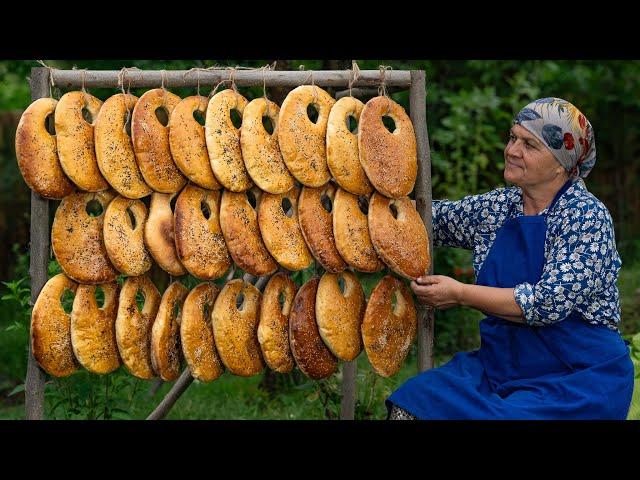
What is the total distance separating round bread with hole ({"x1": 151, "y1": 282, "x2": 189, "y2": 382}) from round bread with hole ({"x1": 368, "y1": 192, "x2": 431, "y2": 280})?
2.45 feet

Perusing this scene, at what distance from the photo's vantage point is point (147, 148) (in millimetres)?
3002

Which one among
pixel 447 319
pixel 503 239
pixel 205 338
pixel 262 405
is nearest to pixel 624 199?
pixel 447 319

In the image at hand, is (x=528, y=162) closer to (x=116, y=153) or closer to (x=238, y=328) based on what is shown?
(x=238, y=328)

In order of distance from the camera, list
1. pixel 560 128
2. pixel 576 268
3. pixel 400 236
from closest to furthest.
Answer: pixel 576 268 < pixel 560 128 < pixel 400 236

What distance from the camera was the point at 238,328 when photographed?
10.3ft

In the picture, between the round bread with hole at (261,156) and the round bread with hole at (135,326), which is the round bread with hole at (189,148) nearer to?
the round bread with hole at (261,156)

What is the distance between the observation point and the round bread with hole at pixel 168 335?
3096 millimetres

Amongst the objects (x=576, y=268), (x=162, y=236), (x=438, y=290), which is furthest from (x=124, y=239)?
(x=576, y=268)

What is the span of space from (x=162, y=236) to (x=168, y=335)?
1.19ft

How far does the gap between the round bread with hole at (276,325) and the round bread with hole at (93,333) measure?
540mm

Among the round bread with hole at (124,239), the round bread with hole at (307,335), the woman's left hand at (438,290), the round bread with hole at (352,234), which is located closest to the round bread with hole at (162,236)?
the round bread with hole at (124,239)

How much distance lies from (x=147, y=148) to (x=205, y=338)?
70 cm

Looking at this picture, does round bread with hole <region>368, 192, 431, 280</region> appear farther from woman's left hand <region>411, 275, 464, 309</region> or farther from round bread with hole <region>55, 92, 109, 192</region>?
round bread with hole <region>55, 92, 109, 192</region>

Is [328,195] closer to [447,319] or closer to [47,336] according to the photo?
[47,336]
